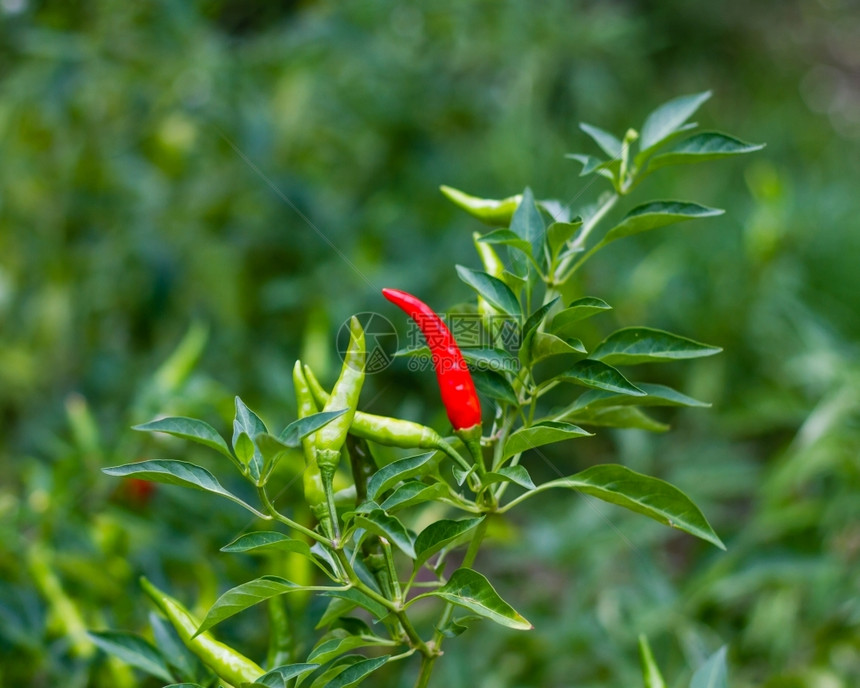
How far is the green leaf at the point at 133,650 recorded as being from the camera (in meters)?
0.55

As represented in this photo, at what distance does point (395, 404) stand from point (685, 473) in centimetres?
58

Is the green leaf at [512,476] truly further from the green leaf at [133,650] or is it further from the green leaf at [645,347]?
the green leaf at [133,650]

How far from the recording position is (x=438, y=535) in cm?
46

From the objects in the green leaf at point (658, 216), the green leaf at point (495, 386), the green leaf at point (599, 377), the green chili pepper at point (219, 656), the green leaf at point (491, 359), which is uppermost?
the green leaf at point (658, 216)

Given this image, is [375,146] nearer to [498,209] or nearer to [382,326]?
[382,326]

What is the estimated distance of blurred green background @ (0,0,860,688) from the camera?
947 mm

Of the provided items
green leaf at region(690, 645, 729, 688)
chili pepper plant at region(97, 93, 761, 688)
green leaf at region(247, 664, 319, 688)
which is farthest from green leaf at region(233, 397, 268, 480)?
green leaf at region(690, 645, 729, 688)

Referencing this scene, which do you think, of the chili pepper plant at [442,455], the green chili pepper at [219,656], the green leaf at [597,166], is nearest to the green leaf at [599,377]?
the chili pepper plant at [442,455]

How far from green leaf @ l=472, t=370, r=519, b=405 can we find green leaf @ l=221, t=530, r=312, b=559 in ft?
0.46

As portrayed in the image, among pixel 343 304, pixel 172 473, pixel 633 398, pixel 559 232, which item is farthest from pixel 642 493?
pixel 343 304

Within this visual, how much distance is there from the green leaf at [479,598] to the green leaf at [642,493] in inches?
2.6

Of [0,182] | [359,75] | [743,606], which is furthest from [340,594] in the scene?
[359,75]

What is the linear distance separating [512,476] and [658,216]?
7.4 inches

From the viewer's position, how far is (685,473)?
60.6 inches
